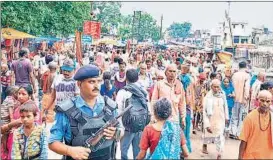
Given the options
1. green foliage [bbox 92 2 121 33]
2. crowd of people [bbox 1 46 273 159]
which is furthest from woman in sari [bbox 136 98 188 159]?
green foliage [bbox 92 2 121 33]

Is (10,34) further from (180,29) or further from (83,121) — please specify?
(180,29)

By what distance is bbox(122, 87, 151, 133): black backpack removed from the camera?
589 centimetres

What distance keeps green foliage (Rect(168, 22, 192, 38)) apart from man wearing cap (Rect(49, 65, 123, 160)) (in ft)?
388

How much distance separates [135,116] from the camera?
5926 millimetres

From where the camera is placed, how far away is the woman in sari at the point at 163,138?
4.20 meters

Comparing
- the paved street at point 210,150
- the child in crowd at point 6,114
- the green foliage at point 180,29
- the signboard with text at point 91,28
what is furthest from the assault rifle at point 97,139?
the green foliage at point 180,29

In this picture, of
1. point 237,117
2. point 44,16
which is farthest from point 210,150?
point 44,16

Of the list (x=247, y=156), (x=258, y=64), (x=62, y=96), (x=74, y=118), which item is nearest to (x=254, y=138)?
(x=247, y=156)

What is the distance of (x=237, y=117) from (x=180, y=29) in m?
116

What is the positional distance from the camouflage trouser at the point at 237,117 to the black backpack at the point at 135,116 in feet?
12.8

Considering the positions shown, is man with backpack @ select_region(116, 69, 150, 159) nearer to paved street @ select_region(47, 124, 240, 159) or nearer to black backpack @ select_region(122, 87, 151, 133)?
black backpack @ select_region(122, 87, 151, 133)

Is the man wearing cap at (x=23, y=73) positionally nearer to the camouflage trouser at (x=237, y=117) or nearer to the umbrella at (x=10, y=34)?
the camouflage trouser at (x=237, y=117)

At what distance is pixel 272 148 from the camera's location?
4.90 m

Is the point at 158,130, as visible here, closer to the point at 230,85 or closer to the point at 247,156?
the point at 247,156
